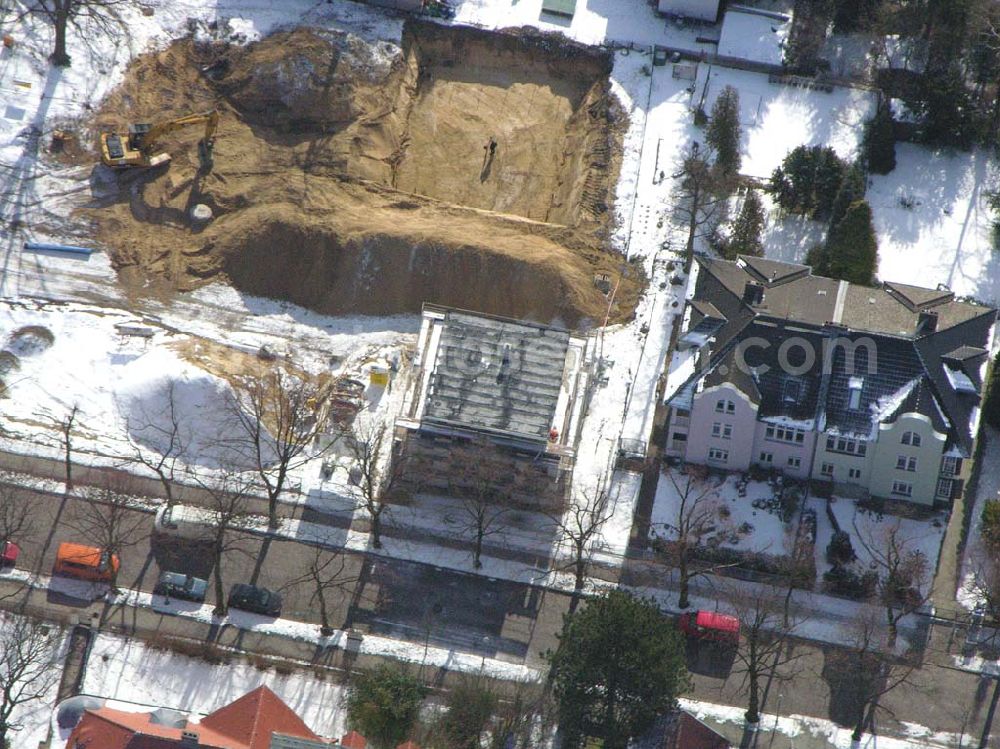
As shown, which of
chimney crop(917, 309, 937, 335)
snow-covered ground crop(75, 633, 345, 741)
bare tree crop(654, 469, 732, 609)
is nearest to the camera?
snow-covered ground crop(75, 633, 345, 741)

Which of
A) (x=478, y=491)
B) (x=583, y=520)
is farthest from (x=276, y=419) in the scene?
(x=583, y=520)

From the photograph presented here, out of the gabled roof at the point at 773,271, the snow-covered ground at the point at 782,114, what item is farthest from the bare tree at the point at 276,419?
the snow-covered ground at the point at 782,114

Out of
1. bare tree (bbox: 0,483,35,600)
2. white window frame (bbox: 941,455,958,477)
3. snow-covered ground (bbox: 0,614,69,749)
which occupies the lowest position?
snow-covered ground (bbox: 0,614,69,749)

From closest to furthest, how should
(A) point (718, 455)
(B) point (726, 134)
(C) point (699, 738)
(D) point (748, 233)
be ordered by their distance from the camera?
(C) point (699, 738) < (A) point (718, 455) < (D) point (748, 233) < (B) point (726, 134)

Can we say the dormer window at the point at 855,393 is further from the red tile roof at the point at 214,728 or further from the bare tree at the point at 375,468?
the red tile roof at the point at 214,728

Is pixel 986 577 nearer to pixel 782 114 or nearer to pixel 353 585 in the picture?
pixel 782 114

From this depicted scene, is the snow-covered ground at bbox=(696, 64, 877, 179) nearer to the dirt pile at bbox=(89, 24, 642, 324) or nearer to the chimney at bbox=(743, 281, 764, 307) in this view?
the dirt pile at bbox=(89, 24, 642, 324)

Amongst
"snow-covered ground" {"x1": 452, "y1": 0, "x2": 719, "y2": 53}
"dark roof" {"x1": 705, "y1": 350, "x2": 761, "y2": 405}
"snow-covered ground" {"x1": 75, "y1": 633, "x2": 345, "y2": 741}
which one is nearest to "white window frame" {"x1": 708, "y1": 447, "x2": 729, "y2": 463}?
"dark roof" {"x1": 705, "y1": 350, "x2": 761, "y2": 405}
